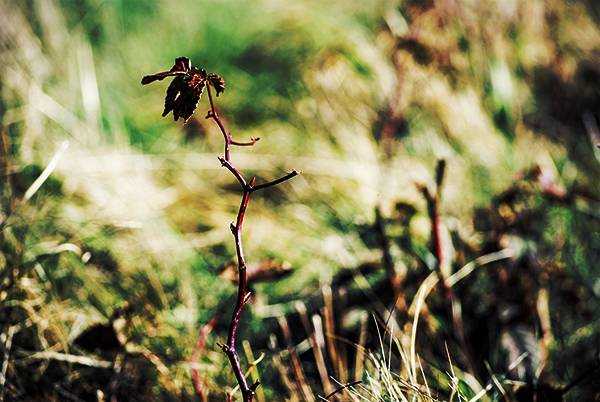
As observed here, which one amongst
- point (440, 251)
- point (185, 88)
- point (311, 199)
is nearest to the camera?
point (185, 88)

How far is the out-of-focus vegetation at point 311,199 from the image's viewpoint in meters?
1.20

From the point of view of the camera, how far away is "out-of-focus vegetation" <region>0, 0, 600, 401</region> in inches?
47.1

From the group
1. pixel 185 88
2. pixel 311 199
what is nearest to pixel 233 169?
pixel 185 88

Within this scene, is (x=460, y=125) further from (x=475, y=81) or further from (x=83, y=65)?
(x=83, y=65)

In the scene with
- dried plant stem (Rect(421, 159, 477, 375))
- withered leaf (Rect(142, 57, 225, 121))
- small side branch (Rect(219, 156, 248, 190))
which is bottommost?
dried plant stem (Rect(421, 159, 477, 375))

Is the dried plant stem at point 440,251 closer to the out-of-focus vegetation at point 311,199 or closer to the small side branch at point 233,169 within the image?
the out-of-focus vegetation at point 311,199

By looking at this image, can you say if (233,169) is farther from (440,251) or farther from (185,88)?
(440,251)

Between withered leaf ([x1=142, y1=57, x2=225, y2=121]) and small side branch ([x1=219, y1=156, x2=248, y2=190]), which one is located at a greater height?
withered leaf ([x1=142, y1=57, x2=225, y2=121])

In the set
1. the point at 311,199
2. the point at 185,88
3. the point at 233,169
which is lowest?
the point at 311,199

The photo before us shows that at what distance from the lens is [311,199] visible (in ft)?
5.82

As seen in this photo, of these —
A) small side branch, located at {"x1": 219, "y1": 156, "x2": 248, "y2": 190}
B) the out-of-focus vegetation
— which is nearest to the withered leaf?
small side branch, located at {"x1": 219, "y1": 156, "x2": 248, "y2": 190}

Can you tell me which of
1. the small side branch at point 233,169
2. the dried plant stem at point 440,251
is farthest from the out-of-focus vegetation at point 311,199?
the small side branch at point 233,169

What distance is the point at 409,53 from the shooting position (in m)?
2.04

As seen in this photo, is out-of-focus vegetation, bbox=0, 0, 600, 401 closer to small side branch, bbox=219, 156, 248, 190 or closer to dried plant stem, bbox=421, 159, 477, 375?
dried plant stem, bbox=421, 159, 477, 375
